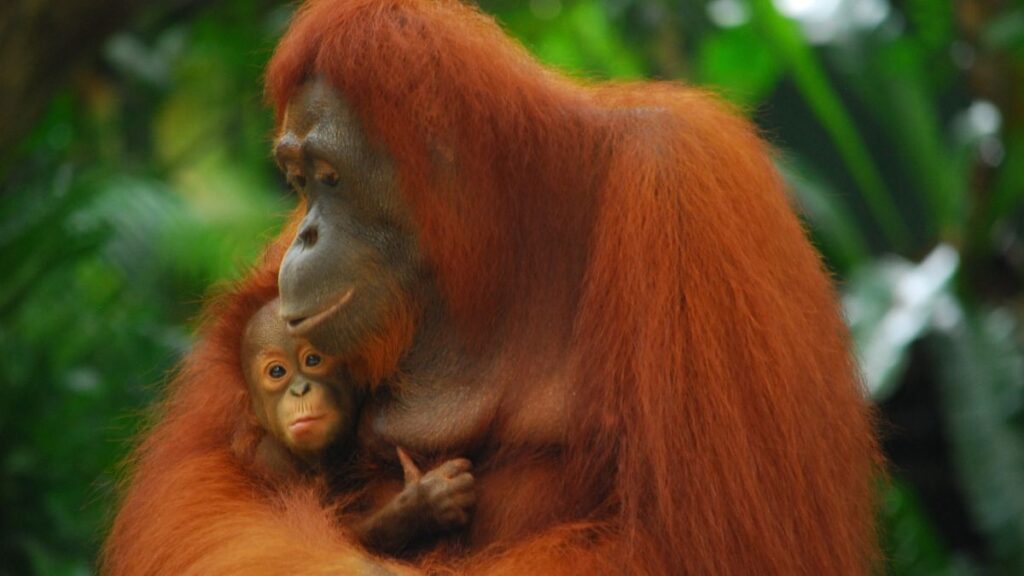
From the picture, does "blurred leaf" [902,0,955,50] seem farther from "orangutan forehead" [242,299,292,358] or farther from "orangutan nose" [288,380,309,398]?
"orangutan nose" [288,380,309,398]

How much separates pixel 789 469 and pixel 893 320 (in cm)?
388

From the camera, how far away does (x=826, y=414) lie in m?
2.82

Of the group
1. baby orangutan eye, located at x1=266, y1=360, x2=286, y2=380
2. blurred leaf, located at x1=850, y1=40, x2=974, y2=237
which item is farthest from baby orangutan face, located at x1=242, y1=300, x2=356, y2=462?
blurred leaf, located at x1=850, y1=40, x2=974, y2=237

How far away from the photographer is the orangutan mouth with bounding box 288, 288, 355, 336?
289 cm

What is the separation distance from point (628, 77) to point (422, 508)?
280cm

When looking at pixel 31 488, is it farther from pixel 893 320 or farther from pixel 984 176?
pixel 984 176

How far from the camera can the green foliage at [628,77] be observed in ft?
18.5

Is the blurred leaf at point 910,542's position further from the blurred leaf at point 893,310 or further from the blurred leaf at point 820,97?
the blurred leaf at point 820,97

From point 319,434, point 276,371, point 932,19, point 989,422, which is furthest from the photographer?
point 932,19

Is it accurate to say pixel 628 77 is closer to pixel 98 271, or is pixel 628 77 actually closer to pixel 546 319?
pixel 546 319

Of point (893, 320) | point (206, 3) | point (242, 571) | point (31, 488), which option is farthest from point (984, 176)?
point (242, 571)

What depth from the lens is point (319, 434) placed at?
302 cm

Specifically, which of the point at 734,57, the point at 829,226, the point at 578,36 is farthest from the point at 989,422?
the point at 578,36

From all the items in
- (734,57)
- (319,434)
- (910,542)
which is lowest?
(910,542)
